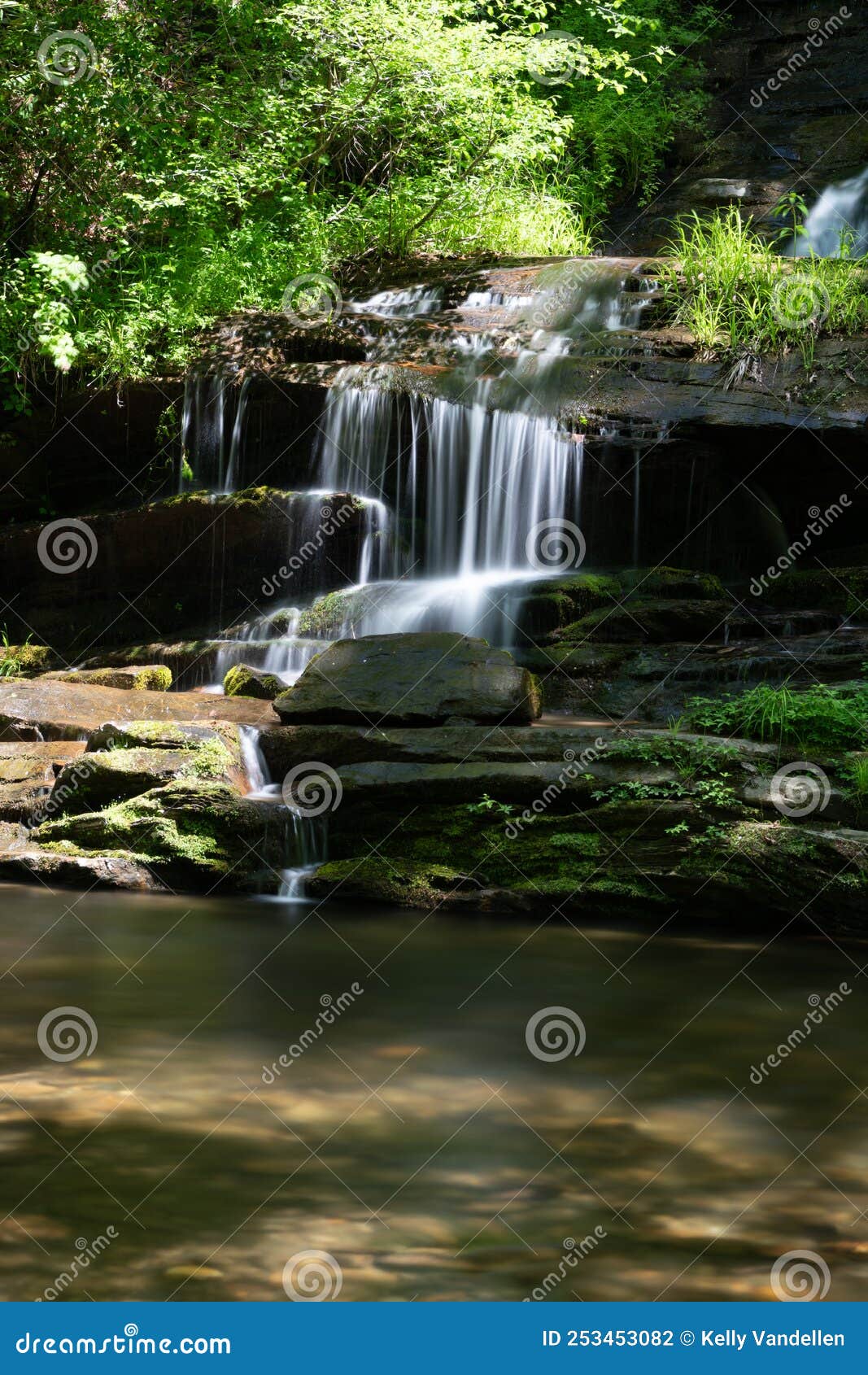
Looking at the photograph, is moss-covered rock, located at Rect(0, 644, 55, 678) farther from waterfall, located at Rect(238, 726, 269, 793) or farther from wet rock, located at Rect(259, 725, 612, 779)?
wet rock, located at Rect(259, 725, 612, 779)

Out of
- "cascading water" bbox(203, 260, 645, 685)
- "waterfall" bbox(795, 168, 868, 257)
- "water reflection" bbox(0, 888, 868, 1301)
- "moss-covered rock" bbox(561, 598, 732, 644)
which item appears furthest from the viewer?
"waterfall" bbox(795, 168, 868, 257)

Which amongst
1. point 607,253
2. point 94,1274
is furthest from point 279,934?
point 607,253

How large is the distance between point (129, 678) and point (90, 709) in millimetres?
1190

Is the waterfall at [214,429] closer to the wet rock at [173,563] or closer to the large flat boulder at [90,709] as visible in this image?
the wet rock at [173,563]

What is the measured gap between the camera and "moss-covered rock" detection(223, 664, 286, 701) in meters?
8.05

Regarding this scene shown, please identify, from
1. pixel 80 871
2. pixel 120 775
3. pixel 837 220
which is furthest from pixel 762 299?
pixel 80 871

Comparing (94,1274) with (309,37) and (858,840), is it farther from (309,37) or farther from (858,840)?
(309,37)

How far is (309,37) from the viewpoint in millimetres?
12398

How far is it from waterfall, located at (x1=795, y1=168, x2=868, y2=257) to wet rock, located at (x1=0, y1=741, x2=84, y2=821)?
9844mm

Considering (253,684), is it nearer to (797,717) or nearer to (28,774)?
(28,774)

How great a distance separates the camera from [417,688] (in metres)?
6.87

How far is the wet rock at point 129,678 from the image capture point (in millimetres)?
8609

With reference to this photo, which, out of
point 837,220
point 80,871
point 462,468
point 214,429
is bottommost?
point 80,871

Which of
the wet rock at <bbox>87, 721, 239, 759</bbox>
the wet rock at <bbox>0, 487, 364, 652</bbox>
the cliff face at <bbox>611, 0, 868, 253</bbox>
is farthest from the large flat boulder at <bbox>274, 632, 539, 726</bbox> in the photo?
the cliff face at <bbox>611, 0, 868, 253</bbox>
